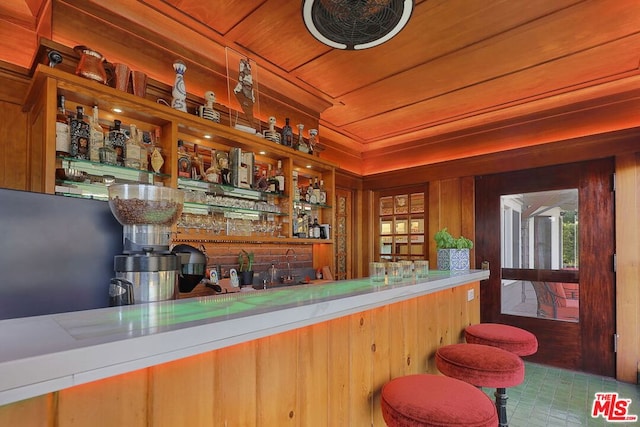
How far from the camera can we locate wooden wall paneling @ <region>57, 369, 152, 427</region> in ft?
2.18

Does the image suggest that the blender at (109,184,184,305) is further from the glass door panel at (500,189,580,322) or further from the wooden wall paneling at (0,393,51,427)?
the glass door panel at (500,189,580,322)

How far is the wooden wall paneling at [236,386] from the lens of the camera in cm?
93

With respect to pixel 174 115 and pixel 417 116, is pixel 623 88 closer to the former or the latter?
pixel 417 116

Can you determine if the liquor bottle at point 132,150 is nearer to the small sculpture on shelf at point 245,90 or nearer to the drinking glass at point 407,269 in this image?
the small sculpture on shelf at point 245,90

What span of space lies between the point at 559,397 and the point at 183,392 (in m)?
3.43

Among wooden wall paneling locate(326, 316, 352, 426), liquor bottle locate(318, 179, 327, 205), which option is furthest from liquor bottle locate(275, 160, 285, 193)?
wooden wall paneling locate(326, 316, 352, 426)

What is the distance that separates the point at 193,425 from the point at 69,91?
6.73 feet

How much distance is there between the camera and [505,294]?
4.07m

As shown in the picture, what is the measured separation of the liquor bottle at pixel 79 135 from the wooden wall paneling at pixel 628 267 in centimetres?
452

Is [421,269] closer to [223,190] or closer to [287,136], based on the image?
[223,190]

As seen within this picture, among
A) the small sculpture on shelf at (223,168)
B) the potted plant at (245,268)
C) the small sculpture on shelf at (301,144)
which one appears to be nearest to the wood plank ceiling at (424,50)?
the small sculpture on shelf at (301,144)

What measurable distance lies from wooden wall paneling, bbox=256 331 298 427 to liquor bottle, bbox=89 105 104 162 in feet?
6.10

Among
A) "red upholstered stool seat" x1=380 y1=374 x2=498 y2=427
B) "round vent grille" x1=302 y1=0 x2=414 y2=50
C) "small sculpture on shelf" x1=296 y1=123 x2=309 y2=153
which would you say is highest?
"round vent grille" x1=302 y1=0 x2=414 y2=50

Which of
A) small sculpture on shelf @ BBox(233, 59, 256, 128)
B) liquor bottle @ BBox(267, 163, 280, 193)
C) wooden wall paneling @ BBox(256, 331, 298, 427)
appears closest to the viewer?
wooden wall paneling @ BBox(256, 331, 298, 427)
